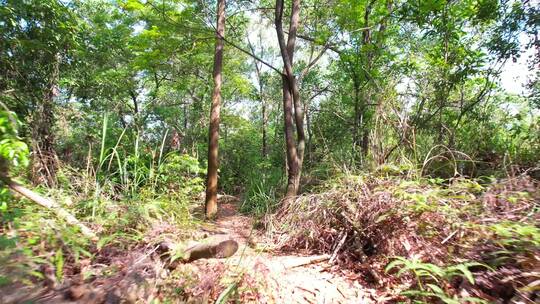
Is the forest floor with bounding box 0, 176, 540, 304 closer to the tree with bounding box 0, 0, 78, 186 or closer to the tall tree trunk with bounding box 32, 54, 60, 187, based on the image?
the tall tree trunk with bounding box 32, 54, 60, 187

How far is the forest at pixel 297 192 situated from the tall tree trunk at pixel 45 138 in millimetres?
32

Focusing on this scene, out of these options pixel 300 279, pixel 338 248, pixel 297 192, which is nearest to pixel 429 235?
pixel 338 248

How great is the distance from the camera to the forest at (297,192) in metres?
2.00

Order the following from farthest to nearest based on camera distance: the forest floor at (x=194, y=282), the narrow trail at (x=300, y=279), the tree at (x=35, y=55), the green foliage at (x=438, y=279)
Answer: the tree at (x=35, y=55) < the narrow trail at (x=300, y=279) < the forest floor at (x=194, y=282) < the green foliage at (x=438, y=279)

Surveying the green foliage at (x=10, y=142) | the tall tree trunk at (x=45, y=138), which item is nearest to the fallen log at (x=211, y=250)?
the green foliage at (x=10, y=142)

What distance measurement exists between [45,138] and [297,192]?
4.31 metres

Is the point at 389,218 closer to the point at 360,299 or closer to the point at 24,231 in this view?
the point at 360,299

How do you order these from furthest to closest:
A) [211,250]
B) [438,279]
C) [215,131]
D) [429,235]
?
[215,131] < [211,250] < [429,235] < [438,279]

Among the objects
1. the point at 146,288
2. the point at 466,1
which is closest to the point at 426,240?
the point at 146,288

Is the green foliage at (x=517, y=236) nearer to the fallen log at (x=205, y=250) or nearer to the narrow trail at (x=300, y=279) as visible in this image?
the narrow trail at (x=300, y=279)

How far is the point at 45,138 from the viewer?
5.21 metres

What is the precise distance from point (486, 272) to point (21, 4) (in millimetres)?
7222

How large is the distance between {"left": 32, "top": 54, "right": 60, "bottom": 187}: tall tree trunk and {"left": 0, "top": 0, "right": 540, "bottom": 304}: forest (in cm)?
3

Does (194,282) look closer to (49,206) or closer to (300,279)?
(300,279)
